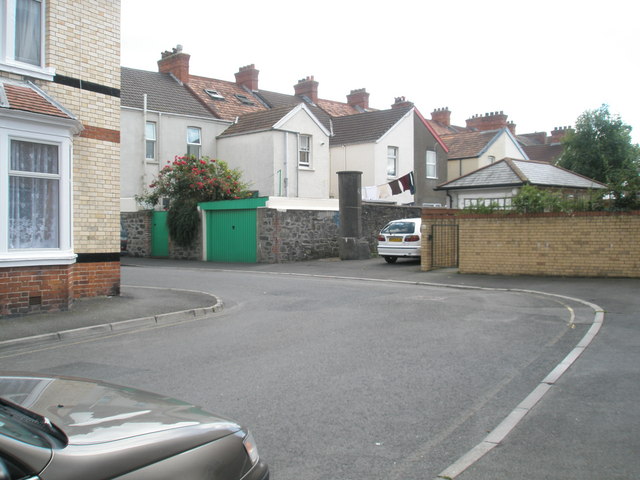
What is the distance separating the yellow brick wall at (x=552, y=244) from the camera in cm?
1482

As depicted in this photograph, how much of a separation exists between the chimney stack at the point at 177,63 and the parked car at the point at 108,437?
3203 cm

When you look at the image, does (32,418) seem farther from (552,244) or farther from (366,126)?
(366,126)

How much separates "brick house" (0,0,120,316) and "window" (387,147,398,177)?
21937 mm

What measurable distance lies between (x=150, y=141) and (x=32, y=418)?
2718 cm

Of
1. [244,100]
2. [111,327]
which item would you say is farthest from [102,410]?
[244,100]

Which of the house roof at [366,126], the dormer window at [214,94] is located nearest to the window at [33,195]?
the house roof at [366,126]

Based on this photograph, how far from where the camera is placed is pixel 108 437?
244 centimetres

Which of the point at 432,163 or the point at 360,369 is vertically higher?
the point at 432,163

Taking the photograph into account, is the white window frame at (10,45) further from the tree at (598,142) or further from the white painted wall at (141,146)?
the tree at (598,142)

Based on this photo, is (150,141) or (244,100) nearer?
(150,141)

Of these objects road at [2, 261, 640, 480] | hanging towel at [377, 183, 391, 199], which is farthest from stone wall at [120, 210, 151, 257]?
road at [2, 261, 640, 480]

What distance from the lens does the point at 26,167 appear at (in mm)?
10406

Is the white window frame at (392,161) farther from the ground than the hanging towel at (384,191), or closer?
farther from the ground

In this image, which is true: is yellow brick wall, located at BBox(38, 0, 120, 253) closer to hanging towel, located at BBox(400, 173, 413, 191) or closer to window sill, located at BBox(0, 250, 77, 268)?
window sill, located at BBox(0, 250, 77, 268)
